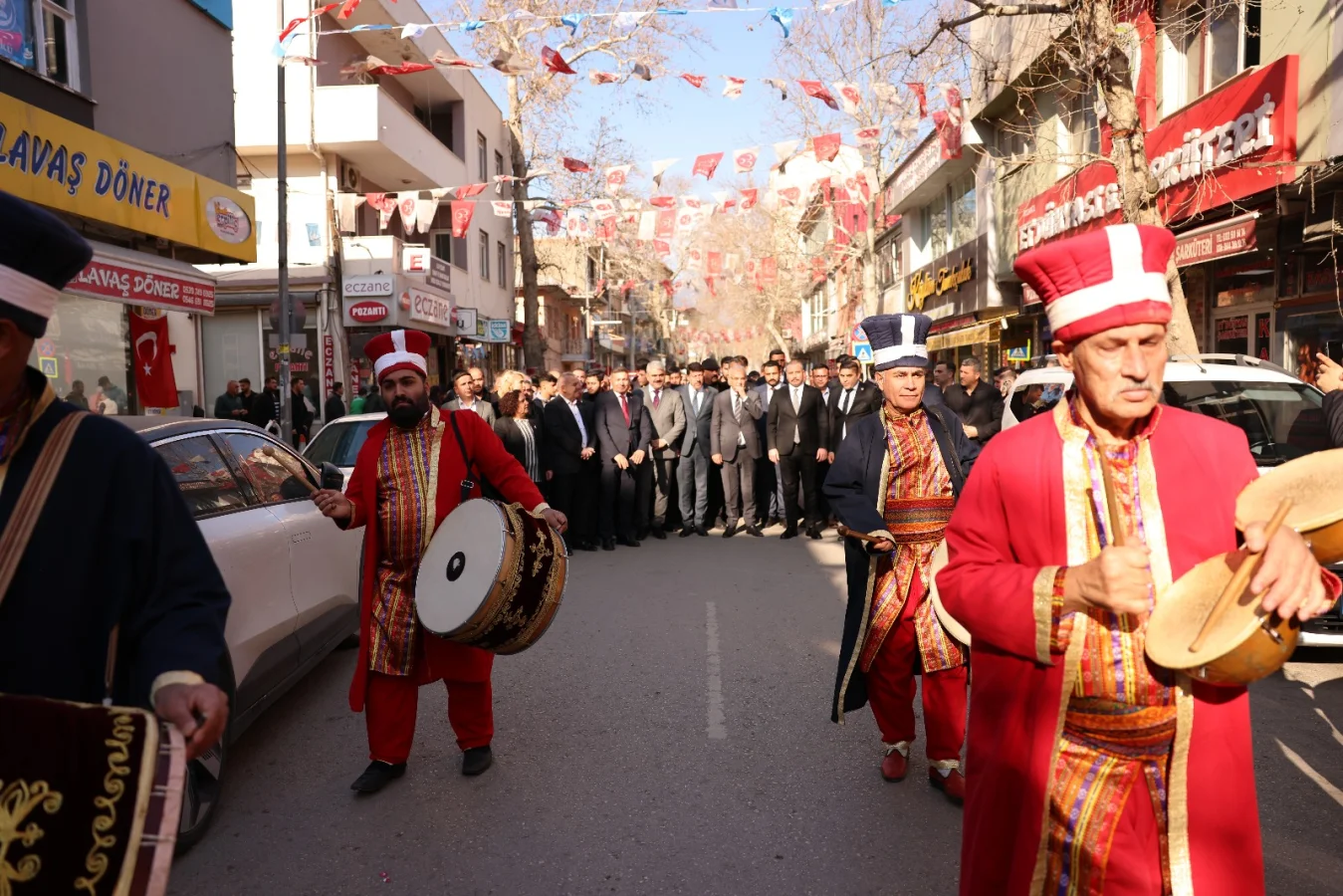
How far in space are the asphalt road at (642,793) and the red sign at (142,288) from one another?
210 inches

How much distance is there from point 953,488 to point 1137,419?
7.14 ft

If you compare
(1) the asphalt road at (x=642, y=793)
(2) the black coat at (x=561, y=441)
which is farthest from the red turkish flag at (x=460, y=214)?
(1) the asphalt road at (x=642, y=793)

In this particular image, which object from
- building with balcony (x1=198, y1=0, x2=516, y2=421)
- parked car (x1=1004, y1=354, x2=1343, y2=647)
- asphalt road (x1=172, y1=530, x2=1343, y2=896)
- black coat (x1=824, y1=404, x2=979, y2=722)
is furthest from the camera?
building with balcony (x1=198, y1=0, x2=516, y2=421)

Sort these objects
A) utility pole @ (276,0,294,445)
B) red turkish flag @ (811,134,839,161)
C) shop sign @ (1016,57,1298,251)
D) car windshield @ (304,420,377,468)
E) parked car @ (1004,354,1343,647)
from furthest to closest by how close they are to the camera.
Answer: red turkish flag @ (811,134,839,161) → utility pole @ (276,0,294,445) → shop sign @ (1016,57,1298,251) → car windshield @ (304,420,377,468) → parked car @ (1004,354,1343,647)

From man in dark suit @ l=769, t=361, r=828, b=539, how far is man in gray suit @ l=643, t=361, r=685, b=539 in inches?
45.2

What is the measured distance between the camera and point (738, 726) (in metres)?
5.12

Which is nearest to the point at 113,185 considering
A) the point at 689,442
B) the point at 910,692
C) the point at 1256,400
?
the point at 689,442

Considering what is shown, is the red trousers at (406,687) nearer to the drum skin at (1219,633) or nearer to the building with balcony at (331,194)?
the drum skin at (1219,633)

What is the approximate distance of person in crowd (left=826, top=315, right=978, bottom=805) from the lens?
4223mm

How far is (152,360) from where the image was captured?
13.0m

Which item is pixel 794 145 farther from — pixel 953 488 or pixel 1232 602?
pixel 1232 602

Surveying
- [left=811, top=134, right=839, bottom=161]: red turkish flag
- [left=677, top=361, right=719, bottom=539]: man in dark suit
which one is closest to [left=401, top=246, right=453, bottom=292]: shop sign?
[left=811, top=134, right=839, bottom=161]: red turkish flag

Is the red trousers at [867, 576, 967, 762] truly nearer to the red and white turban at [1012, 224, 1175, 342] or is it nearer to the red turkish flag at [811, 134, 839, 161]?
the red and white turban at [1012, 224, 1175, 342]

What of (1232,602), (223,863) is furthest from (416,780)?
(1232,602)
